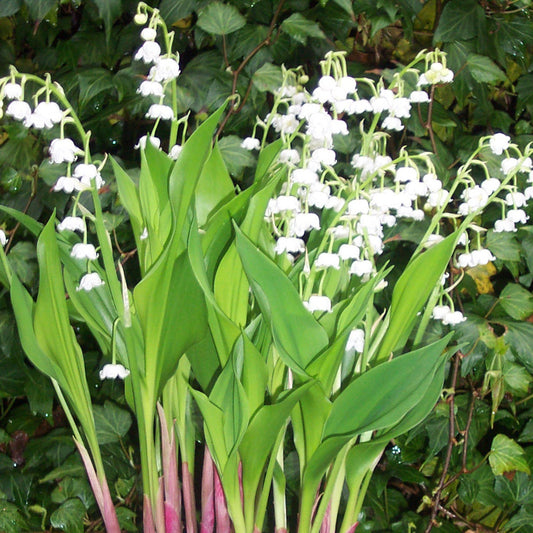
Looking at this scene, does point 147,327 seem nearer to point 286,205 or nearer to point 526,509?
point 286,205

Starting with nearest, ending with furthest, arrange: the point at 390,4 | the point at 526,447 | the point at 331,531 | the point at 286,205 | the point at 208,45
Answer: the point at 286,205 < the point at 331,531 < the point at 390,4 < the point at 208,45 < the point at 526,447

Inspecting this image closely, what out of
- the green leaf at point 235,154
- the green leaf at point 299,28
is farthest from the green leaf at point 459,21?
the green leaf at point 235,154

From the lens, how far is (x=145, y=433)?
644mm

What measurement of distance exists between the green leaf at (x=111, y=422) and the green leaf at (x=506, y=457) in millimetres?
516

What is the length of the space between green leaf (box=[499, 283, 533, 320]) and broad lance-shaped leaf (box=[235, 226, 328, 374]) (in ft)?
1.60

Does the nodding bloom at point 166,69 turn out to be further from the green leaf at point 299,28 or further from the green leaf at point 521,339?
the green leaf at point 521,339

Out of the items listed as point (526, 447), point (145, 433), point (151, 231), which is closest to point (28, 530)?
point (145, 433)

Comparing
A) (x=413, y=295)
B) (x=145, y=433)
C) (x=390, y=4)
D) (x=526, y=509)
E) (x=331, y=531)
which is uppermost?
(x=390, y=4)

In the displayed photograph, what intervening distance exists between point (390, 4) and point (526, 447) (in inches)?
28.3

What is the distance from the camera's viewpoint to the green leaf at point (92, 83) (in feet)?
2.76

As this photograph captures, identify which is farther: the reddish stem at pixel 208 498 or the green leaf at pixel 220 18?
the green leaf at pixel 220 18

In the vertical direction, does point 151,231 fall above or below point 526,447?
above

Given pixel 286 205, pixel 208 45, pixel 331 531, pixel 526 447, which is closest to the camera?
pixel 286 205

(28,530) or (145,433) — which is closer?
(145,433)
